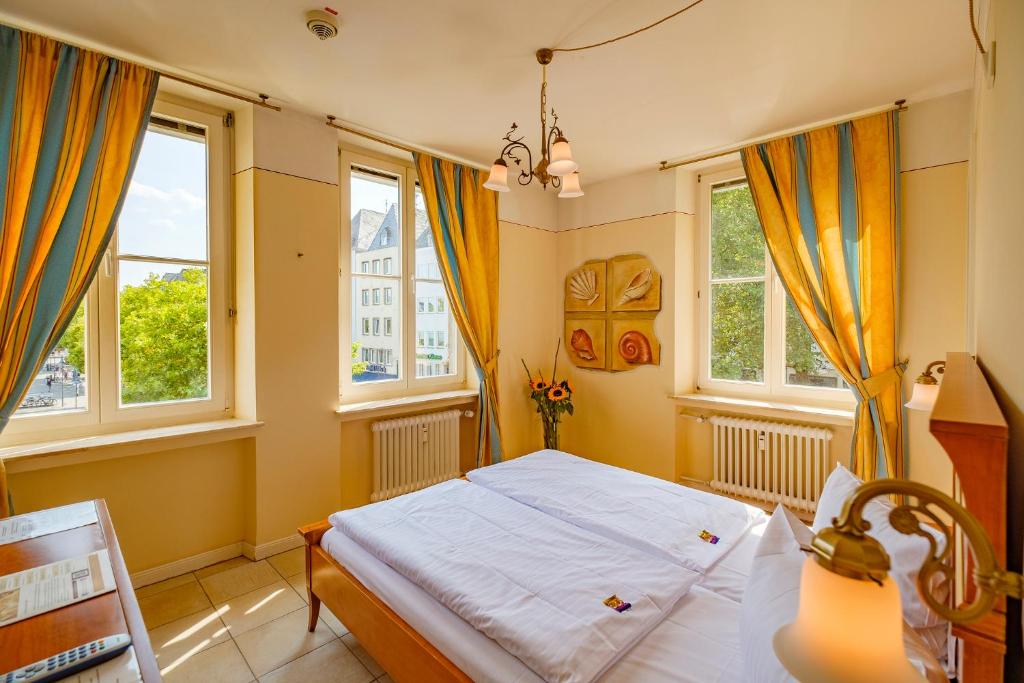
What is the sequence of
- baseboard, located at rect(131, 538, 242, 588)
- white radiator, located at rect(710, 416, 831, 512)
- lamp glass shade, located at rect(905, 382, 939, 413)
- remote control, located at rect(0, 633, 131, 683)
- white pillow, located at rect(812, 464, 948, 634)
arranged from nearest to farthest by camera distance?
remote control, located at rect(0, 633, 131, 683)
white pillow, located at rect(812, 464, 948, 634)
lamp glass shade, located at rect(905, 382, 939, 413)
baseboard, located at rect(131, 538, 242, 588)
white radiator, located at rect(710, 416, 831, 512)

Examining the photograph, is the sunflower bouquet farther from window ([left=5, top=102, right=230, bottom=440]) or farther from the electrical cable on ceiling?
the electrical cable on ceiling

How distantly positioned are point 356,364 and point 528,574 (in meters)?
2.22

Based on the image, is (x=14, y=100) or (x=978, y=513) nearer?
(x=978, y=513)

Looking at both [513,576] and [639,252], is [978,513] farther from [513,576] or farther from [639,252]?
[639,252]

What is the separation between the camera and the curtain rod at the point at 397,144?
3.04 meters

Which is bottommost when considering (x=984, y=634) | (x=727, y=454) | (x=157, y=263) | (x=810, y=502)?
(x=810, y=502)

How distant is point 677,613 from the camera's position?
1519 millimetres

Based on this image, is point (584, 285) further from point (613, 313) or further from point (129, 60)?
point (129, 60)

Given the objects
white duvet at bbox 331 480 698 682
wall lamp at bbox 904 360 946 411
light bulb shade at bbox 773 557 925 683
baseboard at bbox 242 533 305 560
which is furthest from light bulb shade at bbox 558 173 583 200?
baseboard at bbox 242 533 305 560

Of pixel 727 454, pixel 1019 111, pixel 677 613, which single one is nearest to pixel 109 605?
pixel 677 613

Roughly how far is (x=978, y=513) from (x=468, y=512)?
5.83 feet

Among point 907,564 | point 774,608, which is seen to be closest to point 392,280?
point 774,608

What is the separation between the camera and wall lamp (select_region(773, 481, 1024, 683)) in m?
0.45

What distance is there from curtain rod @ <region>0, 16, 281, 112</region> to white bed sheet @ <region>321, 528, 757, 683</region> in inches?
101
